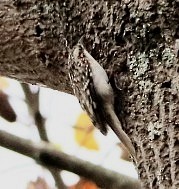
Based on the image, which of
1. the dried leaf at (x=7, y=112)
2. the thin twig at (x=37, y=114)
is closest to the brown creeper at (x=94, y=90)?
the thin twig at (x=37, y=114)

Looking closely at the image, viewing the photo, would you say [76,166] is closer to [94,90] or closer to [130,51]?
[94,90]

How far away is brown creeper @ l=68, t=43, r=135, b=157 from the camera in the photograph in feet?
4.49

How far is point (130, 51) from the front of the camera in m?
1.33

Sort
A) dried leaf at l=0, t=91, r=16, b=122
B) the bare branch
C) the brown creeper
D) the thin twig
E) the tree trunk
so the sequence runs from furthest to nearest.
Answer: dried leaf at l=0, t=91, r=16, b=122 → the thin twig → the bare branch → the brown creeper → the tree trunk

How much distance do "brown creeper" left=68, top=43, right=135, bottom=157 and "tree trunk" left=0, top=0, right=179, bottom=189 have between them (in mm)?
19

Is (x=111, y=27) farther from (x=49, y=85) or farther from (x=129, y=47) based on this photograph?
(x=49, y=85)

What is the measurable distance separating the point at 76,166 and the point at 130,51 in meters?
0.31

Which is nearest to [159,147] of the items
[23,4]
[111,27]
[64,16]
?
[111,27]

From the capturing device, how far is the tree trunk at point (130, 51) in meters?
1.24

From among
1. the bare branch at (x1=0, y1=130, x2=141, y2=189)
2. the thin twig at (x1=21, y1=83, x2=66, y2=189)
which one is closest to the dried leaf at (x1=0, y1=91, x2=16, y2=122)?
the thin twig at (x1=21, y1=83, x2=66, y2=189)

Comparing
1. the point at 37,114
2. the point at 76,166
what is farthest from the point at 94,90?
the point at 37,114

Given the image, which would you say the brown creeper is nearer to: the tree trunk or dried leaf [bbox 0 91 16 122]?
the tree trunk

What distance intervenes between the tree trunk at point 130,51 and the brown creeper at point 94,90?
0.06ft

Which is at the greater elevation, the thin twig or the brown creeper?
the brown creeper
